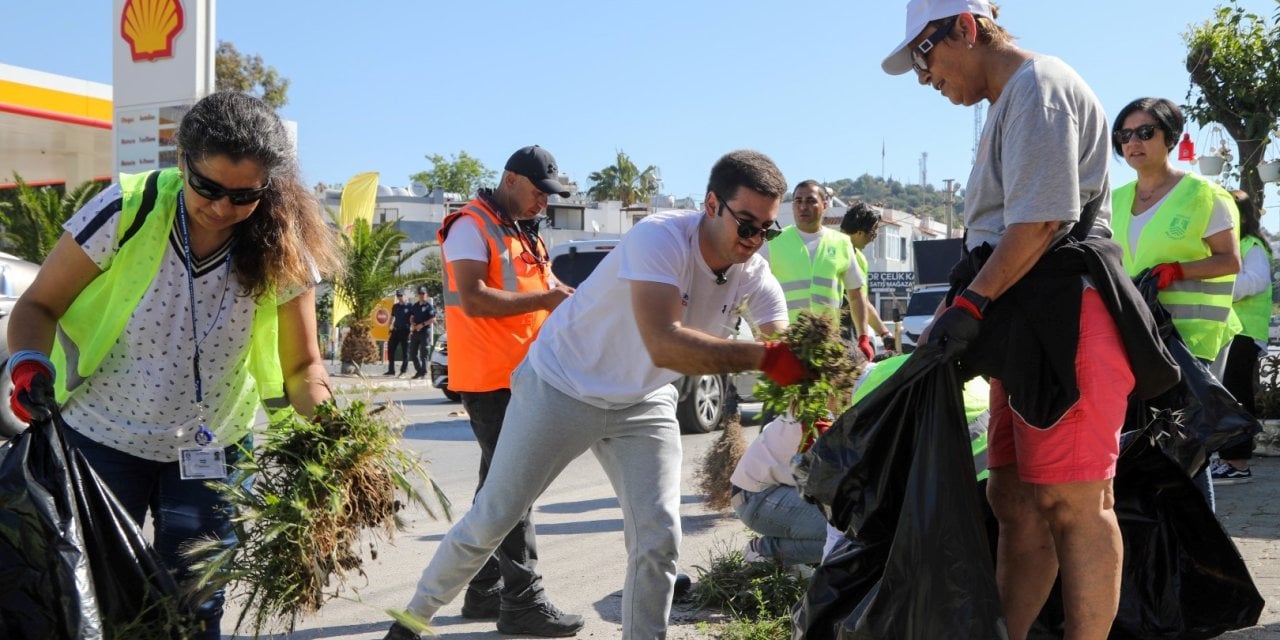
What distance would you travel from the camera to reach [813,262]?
709 centimetres

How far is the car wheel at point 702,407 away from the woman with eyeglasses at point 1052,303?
828 cm

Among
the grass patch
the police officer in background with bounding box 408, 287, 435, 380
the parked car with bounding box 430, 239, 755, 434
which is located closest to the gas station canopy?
the police officer in background with bounding box 408, 287, 435, 380

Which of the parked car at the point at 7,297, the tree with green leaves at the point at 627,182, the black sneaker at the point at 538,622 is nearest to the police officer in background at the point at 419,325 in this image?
the parked car at the point at 7,297

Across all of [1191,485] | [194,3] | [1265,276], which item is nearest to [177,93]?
[194,3]

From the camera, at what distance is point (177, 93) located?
56.1 feet

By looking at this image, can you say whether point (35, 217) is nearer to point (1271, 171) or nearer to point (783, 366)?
point (1271, 171)

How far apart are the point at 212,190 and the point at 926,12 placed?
2.03 m

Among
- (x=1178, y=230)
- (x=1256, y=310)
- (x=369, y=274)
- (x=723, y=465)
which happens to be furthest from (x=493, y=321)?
(x=369, y=274)

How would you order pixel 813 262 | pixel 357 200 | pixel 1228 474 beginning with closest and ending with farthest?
pixel 813 262, pixel 1228 474, pixel 357 200

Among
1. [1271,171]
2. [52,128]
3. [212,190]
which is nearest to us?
[212,190]

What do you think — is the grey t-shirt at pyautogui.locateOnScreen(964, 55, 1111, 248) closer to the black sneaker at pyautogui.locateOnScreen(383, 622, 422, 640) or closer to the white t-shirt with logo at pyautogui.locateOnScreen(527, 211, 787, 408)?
the white t-shirt with logo at pyautogui.locateOnScreen(527, 211, 787, 408)

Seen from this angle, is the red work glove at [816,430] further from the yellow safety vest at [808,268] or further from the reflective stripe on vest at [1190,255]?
the yellow safety vest at [808,268]

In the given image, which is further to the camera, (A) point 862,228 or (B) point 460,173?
(B) point 460,173

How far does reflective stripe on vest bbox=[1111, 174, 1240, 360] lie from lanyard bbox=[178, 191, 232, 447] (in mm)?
3720
